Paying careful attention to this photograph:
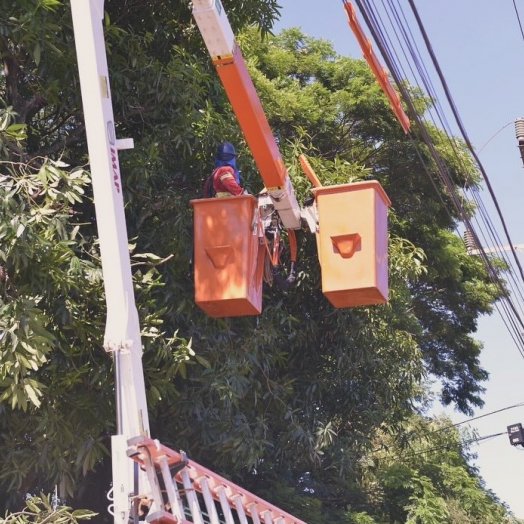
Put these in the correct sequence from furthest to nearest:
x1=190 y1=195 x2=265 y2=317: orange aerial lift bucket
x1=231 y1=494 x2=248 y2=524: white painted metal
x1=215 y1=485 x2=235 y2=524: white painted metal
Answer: x1=190 y1=195 x2=265 y2=317: orange aerial lift bucket, x1=231 y1=494 x2=248 y2=524: white painted metal, x1=215 y1=485 x2=235 y2=524: white painted metal

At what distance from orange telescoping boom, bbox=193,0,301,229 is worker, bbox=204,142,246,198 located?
0.25 m

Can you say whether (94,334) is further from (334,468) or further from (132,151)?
(334,468)

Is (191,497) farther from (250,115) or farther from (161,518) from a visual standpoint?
(250,115)

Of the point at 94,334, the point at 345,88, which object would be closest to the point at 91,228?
the point at 94,334

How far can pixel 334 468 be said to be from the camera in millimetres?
12500

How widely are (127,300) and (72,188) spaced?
234cm

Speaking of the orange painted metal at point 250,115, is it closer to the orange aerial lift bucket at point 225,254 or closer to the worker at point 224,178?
the worker at point 224,178

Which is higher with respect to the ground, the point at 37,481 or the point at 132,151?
the point at 132,151

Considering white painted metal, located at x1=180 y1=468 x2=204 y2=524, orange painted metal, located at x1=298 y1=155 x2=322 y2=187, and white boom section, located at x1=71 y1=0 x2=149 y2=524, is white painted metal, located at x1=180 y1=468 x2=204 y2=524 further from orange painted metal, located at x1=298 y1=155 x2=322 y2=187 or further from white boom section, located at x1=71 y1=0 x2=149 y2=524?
orange painted metal, located at x1=298 y1=155 x2=322 y2=187

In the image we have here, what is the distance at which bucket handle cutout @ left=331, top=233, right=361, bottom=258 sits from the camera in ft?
26.1

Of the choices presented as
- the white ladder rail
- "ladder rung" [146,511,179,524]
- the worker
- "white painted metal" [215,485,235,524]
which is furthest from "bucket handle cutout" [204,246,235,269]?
"ladder rung" [146,511,179,524]

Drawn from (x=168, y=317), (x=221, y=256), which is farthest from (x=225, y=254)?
(x=168, y=317)

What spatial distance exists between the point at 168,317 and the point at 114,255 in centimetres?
382

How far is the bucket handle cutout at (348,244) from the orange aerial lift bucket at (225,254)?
0.71 metres
